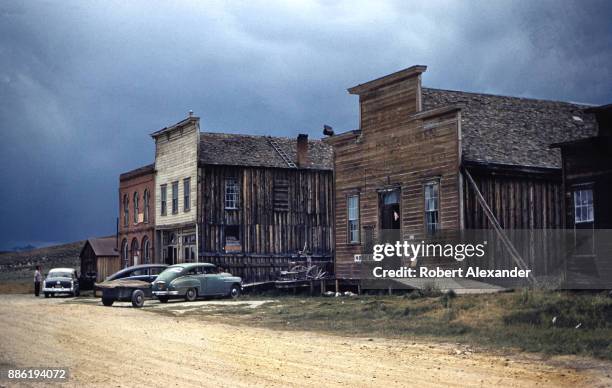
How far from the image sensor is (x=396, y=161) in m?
31.4

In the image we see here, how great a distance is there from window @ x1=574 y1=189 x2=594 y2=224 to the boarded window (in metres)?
21.2

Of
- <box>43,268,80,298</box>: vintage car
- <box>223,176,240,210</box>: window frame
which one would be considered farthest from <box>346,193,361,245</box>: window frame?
<box>43,268,80,298</box>: vintage car

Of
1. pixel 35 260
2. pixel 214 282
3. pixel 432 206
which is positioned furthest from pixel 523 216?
pixel 35 260

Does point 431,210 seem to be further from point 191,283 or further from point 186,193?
point 186,193

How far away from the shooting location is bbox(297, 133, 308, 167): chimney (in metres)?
45.0

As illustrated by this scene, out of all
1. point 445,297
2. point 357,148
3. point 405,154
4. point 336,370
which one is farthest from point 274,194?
point 336,370

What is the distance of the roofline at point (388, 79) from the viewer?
99.3ft

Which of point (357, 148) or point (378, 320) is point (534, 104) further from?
point (378, 320)

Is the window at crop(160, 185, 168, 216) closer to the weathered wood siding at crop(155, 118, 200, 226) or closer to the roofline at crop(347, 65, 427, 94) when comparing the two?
the weathered wood siding at crop(155, 118, 200, 226)

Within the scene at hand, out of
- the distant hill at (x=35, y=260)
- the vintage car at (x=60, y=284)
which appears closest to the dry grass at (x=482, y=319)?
the vintage car at (x=60, y=284)

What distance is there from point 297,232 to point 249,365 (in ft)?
103

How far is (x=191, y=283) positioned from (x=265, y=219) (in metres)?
11.2

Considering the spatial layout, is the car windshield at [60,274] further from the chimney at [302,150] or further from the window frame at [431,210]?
the window frame at [431,210]

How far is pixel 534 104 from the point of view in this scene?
115ft
